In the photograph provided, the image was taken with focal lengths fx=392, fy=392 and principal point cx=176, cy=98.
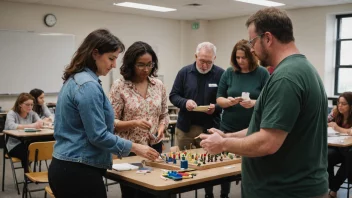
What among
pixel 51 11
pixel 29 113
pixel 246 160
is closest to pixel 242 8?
pixel 51 11

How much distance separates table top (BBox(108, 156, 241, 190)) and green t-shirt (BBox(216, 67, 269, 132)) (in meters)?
0.76

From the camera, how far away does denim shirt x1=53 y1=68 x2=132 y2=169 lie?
1.83 metres

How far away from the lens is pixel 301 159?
1.61 meters

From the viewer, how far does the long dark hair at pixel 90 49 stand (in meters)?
1.95

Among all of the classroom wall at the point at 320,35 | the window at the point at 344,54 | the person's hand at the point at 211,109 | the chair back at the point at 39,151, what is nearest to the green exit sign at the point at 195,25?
the classroom wall at the point at 320,35

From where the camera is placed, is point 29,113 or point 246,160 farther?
point 29,113

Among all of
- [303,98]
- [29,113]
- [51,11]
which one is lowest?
[29,113]

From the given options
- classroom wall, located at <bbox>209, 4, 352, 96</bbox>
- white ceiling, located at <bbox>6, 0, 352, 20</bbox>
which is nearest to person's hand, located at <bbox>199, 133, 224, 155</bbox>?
white ceiling, located at <bbox>6, 0, 352, 20</bbox>

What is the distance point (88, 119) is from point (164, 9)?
23.6 feet

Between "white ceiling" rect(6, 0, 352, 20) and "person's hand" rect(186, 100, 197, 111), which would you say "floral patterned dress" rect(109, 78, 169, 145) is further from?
"white ceiling" rect(6, 0, 352, 20)

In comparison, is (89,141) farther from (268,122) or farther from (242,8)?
(242,8)

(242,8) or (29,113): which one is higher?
(242,8)

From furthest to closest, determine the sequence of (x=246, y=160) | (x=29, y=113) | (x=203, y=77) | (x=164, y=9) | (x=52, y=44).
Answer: (x=164, y=9), (x=52, y=44), (x=29, y=113), (x=203, y=77), (x=246, y=160)

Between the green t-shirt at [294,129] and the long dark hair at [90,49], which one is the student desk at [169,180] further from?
the long dark hair at [90,49]
